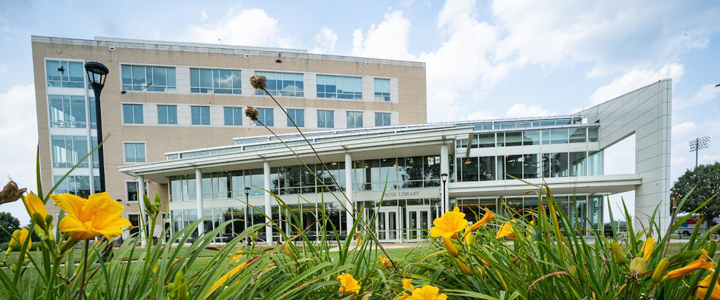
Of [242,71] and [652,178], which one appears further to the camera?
[242,71]

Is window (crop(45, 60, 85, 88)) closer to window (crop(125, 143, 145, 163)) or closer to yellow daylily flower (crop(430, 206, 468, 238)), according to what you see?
window (crop(125, 143, 145, 163))

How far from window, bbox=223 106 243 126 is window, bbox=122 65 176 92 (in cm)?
470

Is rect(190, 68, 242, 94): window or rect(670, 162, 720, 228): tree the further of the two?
rect(670, 162, 720, 228): tree

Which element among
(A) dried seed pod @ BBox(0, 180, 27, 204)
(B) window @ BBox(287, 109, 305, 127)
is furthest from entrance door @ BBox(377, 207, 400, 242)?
(A) dried seed pod @ BBox(0, 180, 27, 204)


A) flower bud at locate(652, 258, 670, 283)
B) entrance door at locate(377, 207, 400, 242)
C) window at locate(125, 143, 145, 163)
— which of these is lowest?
entrance door at locate(377, 207, 400, 242)

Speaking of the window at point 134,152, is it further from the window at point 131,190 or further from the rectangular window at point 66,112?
the rectangular window at point 66,112

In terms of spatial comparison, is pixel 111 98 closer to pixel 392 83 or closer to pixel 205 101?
pixel 205 101

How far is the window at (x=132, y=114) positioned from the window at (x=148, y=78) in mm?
1537

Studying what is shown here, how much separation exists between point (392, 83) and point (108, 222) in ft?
96.4

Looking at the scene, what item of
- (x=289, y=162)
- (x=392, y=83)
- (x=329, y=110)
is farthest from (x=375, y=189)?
(x=392, y=83)

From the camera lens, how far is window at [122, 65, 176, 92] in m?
24.9

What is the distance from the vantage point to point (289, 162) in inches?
723

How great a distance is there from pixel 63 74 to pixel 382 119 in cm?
2713

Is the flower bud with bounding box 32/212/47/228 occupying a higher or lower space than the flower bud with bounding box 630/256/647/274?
higher
